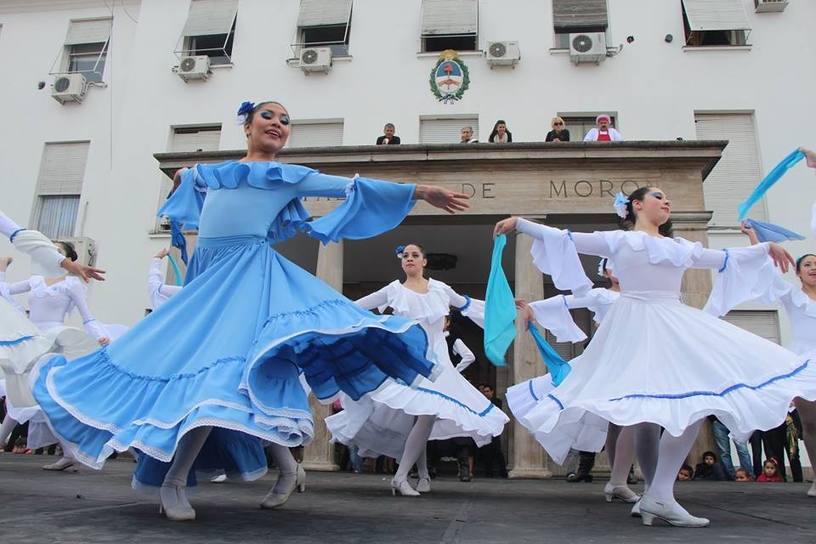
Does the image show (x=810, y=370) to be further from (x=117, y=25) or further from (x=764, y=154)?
(x=117, y=25)

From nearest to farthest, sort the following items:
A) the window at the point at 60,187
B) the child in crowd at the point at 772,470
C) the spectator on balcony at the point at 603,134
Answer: the child in crowd at the point at 772,470
the spectator on balcony at the point at 603,134
the window at the point at 60,187

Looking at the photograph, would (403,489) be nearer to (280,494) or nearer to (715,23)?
(280,494)

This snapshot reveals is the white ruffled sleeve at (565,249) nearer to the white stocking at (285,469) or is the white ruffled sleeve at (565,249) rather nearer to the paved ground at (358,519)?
the paved ground at (358,519)

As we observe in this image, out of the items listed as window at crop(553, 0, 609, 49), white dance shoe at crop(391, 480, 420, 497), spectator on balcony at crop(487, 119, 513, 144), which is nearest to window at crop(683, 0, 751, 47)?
window at crop(553, 0, 609, 49)

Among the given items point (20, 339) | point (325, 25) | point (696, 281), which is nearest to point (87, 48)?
point (325, 25)

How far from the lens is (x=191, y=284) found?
3688mm

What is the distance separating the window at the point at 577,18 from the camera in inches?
567

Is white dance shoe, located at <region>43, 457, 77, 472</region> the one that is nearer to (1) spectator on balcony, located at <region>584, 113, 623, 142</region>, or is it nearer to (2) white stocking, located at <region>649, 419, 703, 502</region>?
(2) white stocking, located at <region>649, 419, 703, 502</region>

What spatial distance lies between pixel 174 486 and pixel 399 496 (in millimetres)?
2589

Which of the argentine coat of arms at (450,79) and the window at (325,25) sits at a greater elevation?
the window at (325,25)

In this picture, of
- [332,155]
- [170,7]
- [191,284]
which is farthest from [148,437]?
[170,7]

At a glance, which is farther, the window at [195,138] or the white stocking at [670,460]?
the window at [195,138]

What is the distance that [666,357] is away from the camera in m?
3.86

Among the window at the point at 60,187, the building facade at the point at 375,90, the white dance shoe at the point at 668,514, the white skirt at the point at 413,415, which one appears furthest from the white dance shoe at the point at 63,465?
the window at the point at 60,187
